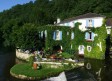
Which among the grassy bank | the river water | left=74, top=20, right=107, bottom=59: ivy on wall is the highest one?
left=74, top=20, right=107, bottom=59: ivy on wall

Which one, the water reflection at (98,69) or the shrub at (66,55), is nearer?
the water reflection at (98,69)

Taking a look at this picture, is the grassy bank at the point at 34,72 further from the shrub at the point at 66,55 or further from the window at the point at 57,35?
the window at the point at 57,35

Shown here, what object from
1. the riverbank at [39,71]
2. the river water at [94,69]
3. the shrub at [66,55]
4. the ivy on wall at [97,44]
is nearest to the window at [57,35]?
the shrub at [66,55]

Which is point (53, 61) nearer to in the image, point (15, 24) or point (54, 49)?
point (54, 49)

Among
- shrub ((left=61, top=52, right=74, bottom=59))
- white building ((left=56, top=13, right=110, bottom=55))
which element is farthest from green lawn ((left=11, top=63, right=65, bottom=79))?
white building ((left=56, top=13, right=110, bottom=55))

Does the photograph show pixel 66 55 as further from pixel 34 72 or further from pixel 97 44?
pixel 34 72

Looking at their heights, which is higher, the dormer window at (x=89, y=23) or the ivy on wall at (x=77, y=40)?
the dormer window at (x=89, y=23)

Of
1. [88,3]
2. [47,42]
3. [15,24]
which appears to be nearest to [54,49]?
[47,42]

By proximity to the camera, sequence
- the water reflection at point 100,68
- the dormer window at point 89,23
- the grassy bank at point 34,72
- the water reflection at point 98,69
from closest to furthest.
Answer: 1. the grassy bank at point 34,72
2. the water reflection at point 98,69
3. the water reflection at point 100,68
4. the dormer window at point 89,23

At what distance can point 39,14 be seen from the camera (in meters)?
92.2

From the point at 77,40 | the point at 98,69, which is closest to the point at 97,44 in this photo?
the point at 77,40

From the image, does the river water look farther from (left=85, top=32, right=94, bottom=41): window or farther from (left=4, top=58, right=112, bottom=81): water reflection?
(left=85, top=32, right=94, bottom=41): window

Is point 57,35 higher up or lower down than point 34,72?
higher up

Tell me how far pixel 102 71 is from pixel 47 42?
53.0ft
